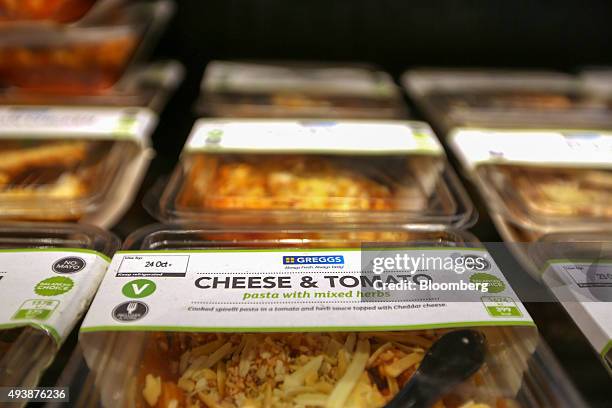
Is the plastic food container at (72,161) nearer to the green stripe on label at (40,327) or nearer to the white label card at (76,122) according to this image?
the white label card at (76,122)

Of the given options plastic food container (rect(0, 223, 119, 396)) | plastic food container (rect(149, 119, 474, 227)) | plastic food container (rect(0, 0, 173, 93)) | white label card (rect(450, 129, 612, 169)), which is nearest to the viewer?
plastic food container (rect(0, 223, 119, 396))

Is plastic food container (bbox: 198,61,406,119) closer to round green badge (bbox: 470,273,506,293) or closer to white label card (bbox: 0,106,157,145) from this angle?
white label card (bbox: 0,106,157,145)

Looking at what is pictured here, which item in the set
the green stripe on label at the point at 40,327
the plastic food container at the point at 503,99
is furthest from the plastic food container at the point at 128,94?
the green stripe on label at the point at 40,327

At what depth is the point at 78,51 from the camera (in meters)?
1.31

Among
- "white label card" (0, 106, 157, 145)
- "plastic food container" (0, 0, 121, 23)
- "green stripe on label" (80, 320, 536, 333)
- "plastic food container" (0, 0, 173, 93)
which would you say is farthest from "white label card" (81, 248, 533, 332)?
"plastic food container" (0, 0, 173, 93)

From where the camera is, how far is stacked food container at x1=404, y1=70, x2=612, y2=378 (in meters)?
0.78

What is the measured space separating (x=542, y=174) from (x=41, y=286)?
890mm

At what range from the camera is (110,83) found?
143 cm

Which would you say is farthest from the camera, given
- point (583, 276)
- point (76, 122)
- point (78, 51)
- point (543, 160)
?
point (78, 51)

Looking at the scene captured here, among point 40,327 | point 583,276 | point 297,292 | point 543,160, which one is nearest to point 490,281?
point 583,276

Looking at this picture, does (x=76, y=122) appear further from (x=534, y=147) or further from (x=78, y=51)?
(x=534, y=147)

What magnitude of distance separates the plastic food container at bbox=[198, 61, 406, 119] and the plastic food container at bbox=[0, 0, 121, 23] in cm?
35

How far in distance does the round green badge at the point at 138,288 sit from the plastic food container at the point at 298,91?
2.28ft

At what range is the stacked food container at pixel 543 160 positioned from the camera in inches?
30.9
